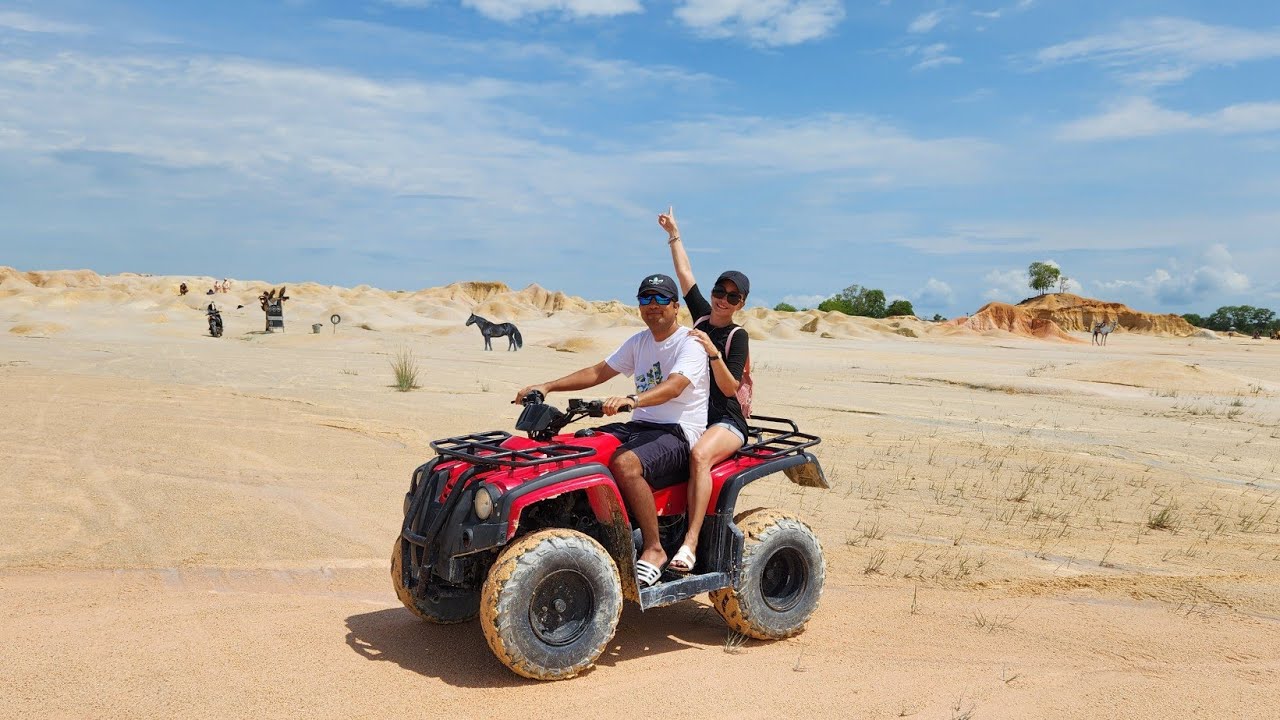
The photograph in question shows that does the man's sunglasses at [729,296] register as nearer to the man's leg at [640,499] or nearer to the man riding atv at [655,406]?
the man riding atv at [655,406]

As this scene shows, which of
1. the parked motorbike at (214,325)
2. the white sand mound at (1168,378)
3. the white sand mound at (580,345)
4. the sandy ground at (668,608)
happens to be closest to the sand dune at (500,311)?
the parked motorbike at (214,325)

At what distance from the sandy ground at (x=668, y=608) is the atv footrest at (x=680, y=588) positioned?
0.35 m

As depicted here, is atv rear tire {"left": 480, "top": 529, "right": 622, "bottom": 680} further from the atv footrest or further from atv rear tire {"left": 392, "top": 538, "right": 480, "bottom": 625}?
atv rear tire {"left": 392, "top": 538, "right": 480, "bottom": 625}

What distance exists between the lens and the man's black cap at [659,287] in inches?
204

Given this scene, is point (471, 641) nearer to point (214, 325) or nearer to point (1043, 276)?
point (214, 325)

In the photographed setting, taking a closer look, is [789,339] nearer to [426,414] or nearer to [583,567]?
[426,414]

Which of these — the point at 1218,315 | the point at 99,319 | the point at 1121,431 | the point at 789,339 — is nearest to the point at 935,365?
the point at 1121,431

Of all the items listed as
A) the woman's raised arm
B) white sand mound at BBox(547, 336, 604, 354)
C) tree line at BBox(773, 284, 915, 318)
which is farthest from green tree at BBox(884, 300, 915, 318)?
the woman's raised arm

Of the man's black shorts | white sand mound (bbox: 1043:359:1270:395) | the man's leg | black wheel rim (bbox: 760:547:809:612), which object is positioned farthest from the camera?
white sand mound (bbox: 1043:359:1270:395)

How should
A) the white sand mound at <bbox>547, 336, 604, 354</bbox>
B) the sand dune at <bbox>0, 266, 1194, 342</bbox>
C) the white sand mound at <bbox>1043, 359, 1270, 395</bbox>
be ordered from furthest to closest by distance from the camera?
the sand dune at <bbox>0, 266, 1194, 342</bbox>, the white sand mound at <bbox>547, 336, 604, 354</bbox>, the white sand mound at <bbox>1043, 359, 1270, 395</bbox>

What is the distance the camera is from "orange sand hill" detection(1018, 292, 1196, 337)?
87.7 m

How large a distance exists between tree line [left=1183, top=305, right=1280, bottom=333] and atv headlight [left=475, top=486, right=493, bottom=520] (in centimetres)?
12040

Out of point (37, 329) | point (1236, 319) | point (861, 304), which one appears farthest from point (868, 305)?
point (37, 329)

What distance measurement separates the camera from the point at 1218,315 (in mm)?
112188
